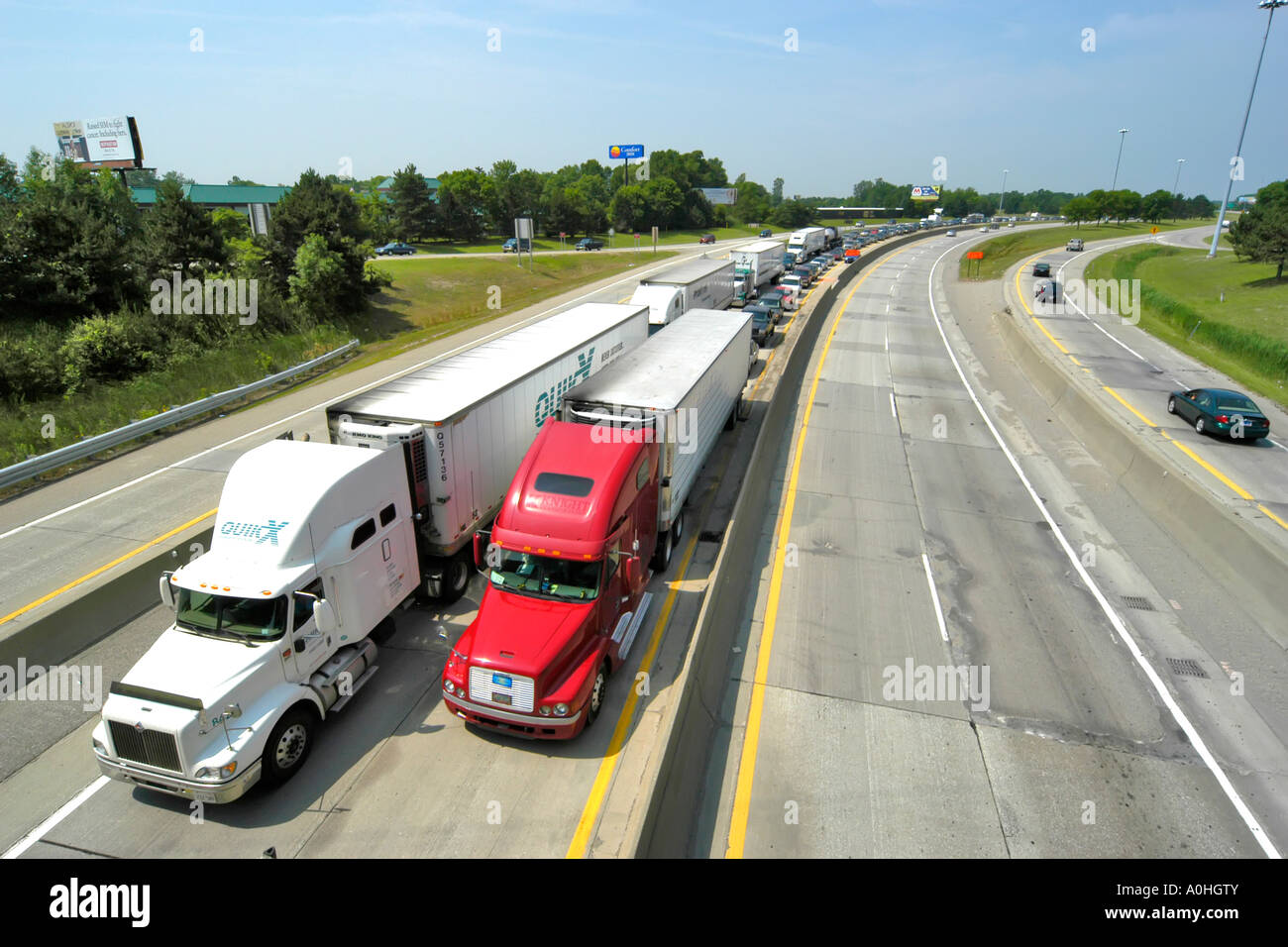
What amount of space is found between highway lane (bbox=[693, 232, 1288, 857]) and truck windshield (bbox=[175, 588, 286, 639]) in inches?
232

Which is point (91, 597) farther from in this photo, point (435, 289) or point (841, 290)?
point (841, 290)

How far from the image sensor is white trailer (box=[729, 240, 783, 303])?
1588 inches

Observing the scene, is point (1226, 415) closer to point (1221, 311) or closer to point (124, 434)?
point (1221, 311)

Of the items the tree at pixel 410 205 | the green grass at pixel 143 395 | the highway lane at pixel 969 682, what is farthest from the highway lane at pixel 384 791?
the tree at pixel 410 205

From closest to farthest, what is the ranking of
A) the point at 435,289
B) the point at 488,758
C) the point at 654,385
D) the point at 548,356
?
the point at 488,758 < the point at 654,385 < the point at 548,356 < the point at 435,289

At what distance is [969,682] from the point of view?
10992 mm

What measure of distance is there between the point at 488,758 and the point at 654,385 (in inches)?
320

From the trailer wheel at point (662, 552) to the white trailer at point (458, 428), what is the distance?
10.9ft

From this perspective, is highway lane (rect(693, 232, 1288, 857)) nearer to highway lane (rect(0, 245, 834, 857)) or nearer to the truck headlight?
highway lane (rect(0, 245, 834, 857))

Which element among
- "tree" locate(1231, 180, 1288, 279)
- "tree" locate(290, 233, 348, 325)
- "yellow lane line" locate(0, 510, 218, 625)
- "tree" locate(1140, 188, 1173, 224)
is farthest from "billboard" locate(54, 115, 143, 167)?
"tree" locate(1140, 188, 1173, 224)

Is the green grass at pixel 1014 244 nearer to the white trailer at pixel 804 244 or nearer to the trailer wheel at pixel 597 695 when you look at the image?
the white trailer at pixel 804 244

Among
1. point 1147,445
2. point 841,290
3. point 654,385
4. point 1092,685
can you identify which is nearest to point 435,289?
point 841,290

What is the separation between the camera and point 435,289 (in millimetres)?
46844

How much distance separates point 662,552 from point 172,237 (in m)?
33.5
